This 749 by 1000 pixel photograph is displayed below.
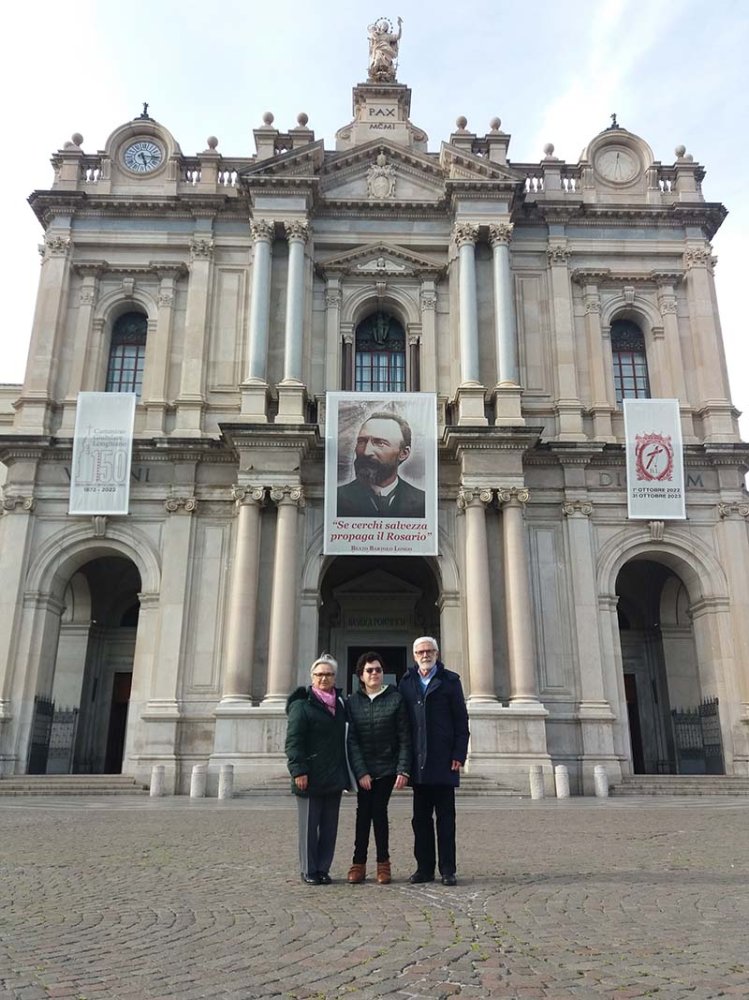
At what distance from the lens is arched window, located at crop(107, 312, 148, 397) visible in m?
27.2

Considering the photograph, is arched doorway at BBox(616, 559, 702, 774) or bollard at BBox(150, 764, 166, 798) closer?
bollard at BBox(150, 764, 166, 798)

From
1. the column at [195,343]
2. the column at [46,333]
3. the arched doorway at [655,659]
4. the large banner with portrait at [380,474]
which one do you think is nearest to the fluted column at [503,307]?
the large banner with portrait at [380,474]

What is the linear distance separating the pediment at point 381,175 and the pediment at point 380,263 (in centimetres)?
184

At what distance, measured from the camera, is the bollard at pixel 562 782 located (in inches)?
787

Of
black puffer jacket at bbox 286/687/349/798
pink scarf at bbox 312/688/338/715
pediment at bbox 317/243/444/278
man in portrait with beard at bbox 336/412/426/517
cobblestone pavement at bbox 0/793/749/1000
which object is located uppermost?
pediment at bbox 317/243/444/278

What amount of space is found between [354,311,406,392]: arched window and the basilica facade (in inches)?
3.7

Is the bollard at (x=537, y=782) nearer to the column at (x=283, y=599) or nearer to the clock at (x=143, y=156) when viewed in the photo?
the column at (x=283, y=599)

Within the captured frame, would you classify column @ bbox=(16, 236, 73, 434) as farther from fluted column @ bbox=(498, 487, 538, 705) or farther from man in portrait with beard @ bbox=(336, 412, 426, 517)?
fluted column @ bbox=(498, 487, 538, 705)

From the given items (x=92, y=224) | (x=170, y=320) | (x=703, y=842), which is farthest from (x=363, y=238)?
(x=703, y=842)

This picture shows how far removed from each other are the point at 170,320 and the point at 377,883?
2275cm

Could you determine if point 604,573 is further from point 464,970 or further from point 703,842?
point 464,970

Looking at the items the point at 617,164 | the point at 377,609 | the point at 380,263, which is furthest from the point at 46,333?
the point at 617,164

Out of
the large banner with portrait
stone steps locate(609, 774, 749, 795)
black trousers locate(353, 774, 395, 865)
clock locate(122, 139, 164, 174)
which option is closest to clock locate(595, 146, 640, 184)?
the large banner with portrait

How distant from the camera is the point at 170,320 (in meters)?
27.0
